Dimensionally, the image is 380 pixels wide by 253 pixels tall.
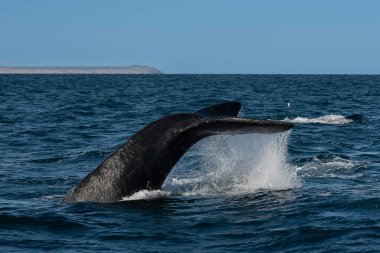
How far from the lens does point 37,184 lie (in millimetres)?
12391

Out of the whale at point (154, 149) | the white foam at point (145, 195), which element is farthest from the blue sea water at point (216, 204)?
the whale at point (154, 149)

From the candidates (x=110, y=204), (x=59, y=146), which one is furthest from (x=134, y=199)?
(x=59, y=146)

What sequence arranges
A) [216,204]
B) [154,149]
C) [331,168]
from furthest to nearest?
[331,168] < [216,204] < [154,149]

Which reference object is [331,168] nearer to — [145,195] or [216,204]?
[216,204]

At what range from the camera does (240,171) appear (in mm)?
12281

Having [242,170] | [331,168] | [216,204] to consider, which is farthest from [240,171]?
[331,168]

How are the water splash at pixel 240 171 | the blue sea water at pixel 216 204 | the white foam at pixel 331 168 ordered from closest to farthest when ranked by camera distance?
the blue sea water at pixel 216 204 < the water splash at pixel 240 171 < the white foam at pixel 331 168

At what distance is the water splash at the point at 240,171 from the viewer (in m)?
11.3

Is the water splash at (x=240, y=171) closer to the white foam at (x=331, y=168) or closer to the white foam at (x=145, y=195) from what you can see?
the white foam at (x=145, y=195)

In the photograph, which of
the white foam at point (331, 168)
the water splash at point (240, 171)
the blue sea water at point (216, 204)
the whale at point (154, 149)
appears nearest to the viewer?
the blue sea water at point (216, 204)

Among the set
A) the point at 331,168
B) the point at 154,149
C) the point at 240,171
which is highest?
the point at 154,149

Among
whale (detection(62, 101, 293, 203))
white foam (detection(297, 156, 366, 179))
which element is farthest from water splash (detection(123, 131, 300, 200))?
whale (detection(62, 101, 293, 203))

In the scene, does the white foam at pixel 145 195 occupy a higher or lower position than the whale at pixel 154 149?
lower

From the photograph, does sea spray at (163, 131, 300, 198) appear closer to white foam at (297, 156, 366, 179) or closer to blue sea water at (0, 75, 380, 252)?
blue sea water at (0, 75, 380, 252)
